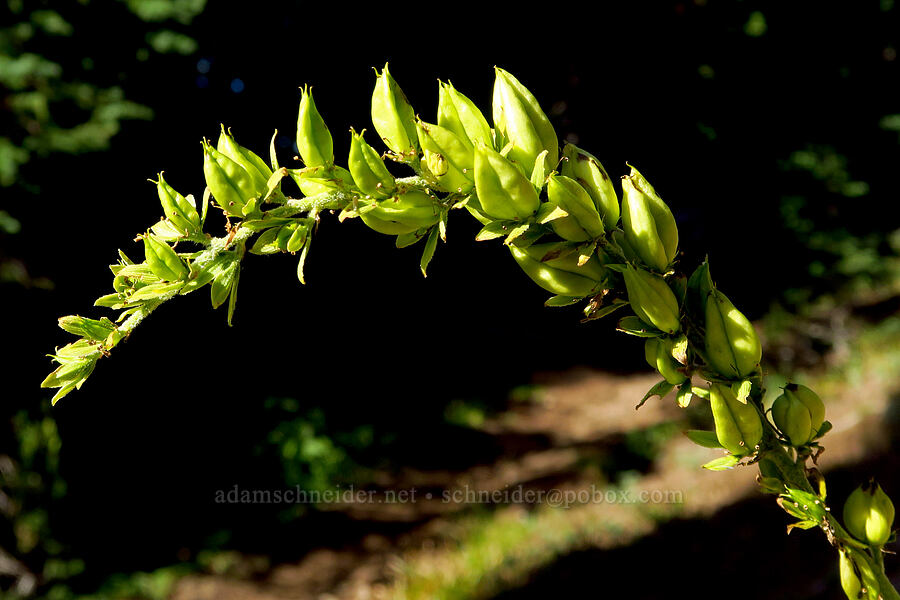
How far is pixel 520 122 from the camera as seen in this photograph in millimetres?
700

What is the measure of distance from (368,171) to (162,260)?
0.78ft

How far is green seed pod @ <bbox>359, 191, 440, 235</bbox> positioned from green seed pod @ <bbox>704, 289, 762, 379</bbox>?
12.2 inches

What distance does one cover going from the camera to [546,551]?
4.66 metres

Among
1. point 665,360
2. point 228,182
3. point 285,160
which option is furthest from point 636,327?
point 285,160

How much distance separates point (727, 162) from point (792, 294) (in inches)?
190

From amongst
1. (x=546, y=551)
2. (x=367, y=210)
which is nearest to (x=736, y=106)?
(x=367, y=210)

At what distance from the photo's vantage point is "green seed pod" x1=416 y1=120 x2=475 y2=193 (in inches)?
26.0

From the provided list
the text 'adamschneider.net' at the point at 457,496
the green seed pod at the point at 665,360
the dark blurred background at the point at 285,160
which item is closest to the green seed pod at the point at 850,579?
the green seed pod at the point at 665,360

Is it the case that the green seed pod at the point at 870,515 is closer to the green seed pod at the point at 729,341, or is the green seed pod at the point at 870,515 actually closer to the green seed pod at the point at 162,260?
the green seed pod at the point at 729,341

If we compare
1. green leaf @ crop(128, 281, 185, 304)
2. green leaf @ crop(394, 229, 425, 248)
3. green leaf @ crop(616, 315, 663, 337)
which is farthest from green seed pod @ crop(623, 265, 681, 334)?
green leaf @ crop(128, 281, 185, 304)

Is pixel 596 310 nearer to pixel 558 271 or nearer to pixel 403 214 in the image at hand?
pixel 558 271

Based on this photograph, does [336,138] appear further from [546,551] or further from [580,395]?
[580,395]

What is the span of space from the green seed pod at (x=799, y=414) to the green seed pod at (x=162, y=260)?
26.5 inches

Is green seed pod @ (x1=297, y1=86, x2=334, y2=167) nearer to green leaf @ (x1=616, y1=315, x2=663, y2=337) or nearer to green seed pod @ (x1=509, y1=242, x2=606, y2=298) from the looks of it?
green seed pod @ (x1=509, y1=242, x2=606, y2=298)
